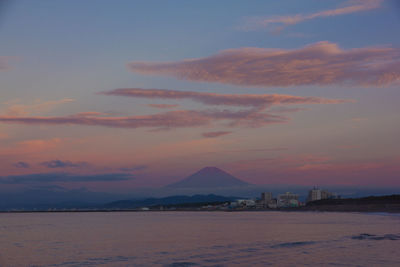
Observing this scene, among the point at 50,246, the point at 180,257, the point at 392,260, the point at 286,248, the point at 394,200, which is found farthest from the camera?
the point at 394,200

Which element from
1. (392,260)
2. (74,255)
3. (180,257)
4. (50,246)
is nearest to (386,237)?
(392,260)

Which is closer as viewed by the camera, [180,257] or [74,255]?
[180,257]

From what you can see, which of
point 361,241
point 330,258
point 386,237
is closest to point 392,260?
point 330,258

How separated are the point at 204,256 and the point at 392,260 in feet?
37.5

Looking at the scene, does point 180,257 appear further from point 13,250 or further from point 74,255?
point 13,250

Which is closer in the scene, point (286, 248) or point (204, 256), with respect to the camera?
point (204, 256)

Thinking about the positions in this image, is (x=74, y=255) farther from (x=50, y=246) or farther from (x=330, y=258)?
(x=330, y=258)

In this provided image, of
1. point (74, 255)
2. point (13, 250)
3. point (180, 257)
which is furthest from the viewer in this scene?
point (13, 250)

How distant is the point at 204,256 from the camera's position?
29.2 metres

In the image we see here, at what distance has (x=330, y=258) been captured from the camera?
2747 cm

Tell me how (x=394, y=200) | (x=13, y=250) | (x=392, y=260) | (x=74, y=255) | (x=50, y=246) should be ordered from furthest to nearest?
(x=394, y=200)
(x=50, y=246)
(x=13, y=250)
(x=74, y=255)
(x=392, y=260)

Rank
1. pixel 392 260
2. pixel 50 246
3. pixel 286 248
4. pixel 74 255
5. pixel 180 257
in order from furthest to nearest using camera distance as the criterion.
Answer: pixel 50 246
pixel 286 248
pixel 74 255
pixel 180 257
pixel 392 260

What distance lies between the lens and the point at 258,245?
35438 mm

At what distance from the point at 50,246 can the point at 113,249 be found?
6.87 metres
